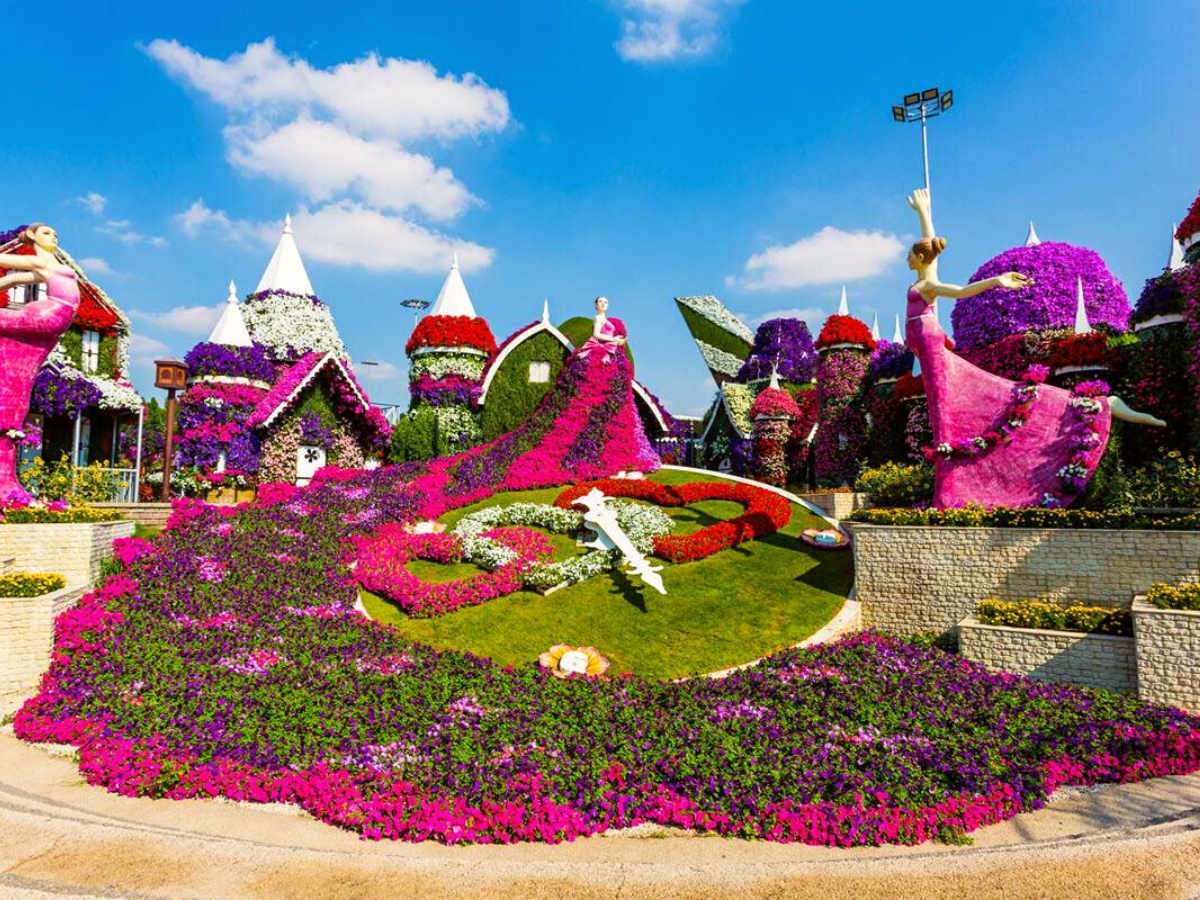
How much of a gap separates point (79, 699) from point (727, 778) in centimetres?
990

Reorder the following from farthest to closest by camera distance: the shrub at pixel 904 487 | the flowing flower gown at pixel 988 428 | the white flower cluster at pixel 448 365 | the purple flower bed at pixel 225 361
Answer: the white flower cluster at pixel 448 365
the purple flower bed at pixel 225 361
the shrub at pixel 904 487
the flowing flower gown at pixel 988 428

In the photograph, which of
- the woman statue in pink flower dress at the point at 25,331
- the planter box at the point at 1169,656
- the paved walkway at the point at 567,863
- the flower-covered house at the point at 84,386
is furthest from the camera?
the flower-covered house at the point at 84,386

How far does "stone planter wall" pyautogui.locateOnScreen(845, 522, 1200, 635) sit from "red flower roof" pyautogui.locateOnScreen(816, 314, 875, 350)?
17.8 meters

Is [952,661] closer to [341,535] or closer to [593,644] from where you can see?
[593,644]

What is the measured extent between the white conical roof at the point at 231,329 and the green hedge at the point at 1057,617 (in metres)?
25.6

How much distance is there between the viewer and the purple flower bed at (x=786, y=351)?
44.1 metres

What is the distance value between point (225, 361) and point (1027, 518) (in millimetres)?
25458

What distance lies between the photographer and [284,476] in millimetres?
24906

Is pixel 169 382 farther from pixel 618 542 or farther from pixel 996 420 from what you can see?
pixel 996 420

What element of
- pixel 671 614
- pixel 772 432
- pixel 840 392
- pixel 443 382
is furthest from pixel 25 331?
pixel 840 392

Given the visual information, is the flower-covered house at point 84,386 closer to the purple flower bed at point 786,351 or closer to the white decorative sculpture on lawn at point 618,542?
the white decorative sculpture on lawn at point 618,542

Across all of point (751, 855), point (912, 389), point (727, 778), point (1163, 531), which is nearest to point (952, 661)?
point (1163, 531)

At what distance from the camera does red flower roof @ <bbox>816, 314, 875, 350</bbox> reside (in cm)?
3081

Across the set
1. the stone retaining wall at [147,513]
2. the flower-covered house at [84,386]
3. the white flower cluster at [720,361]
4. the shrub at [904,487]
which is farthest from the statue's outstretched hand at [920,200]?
the white flower cluster at [720,361]
